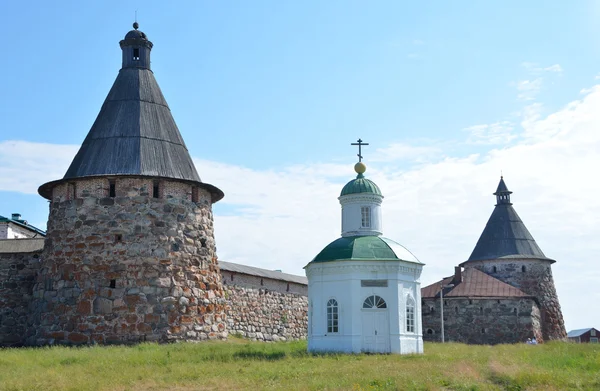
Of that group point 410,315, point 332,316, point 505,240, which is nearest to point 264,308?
point 332,316

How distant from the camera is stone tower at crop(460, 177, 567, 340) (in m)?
39.4

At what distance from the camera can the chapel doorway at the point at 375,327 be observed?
790 inches

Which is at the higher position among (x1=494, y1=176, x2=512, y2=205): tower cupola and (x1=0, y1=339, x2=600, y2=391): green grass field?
Answer: (x1=494, y1=176, x2=512, y2=205): tower cupola

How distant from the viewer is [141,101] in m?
24.2

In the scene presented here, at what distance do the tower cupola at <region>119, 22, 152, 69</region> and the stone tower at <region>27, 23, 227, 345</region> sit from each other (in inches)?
77.1

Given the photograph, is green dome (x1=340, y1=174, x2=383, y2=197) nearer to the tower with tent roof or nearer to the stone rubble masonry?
the stone rubble masonry

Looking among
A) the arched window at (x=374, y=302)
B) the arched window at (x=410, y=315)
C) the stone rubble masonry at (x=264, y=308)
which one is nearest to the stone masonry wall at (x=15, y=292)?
the stone rubble masonry at (x=264, y=308)

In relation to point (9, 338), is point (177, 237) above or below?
above

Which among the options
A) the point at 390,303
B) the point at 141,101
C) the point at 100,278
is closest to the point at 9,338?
the point at 100,278

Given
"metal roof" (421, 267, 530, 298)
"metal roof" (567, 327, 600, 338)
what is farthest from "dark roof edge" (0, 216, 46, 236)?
"metal roof" (567, 327, 600, 338)

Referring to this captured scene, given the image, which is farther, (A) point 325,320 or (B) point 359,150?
(B) point 359,150

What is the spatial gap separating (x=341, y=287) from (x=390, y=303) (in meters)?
1.29

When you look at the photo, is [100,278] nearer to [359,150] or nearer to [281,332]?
[359,150]

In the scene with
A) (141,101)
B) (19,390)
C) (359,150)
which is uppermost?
(141,101)
